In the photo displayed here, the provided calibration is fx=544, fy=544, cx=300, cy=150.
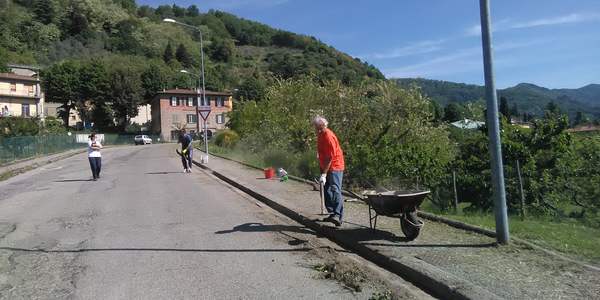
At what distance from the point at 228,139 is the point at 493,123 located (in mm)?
39876

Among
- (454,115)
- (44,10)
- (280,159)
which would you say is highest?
(44,10)

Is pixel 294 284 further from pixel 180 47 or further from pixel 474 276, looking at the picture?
pixel 180 47

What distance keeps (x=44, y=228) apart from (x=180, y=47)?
161 metres

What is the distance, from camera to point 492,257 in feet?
20.6

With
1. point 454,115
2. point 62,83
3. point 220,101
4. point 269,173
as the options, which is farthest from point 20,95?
point 269,173

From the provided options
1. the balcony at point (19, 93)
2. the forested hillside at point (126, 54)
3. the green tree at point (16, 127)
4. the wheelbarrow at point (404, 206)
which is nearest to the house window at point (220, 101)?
the forested hillside at point (126, 54)

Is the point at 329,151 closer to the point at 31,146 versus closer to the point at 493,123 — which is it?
the point at 493,123

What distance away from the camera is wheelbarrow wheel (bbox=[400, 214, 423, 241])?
723 cm

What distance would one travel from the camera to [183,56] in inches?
6407

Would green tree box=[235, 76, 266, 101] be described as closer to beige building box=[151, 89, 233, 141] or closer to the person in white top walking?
beige building box=[151, 89, 233, 141]

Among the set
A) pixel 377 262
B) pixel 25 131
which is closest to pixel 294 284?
pixel 377 262

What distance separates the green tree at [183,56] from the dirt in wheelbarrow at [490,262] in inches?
6244

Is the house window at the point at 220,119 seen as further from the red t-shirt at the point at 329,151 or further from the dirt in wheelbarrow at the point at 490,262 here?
the dirt in wheelbarrow at the point at 490,262

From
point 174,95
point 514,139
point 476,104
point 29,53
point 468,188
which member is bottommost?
point 468,188
